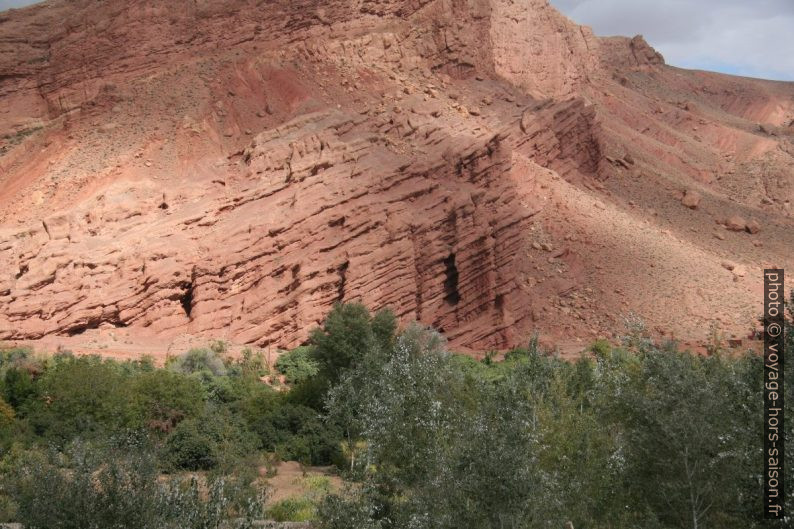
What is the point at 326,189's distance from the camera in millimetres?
35781

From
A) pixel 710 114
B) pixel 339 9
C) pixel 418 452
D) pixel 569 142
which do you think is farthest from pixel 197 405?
pixel 710 114

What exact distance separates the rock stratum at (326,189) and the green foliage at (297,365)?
1.31 metres

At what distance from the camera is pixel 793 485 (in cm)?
1115

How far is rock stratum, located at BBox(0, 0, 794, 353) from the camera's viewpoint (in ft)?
111

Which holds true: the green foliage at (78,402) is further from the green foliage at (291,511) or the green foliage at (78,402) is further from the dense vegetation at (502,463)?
the green foliage at (291,511)

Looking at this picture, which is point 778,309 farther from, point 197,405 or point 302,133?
point 302,133

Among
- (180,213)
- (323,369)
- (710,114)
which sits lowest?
(710,114)

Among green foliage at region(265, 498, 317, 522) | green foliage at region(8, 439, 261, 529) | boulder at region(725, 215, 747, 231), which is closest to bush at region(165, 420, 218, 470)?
green foliage at region(265, 498, 317, 522)

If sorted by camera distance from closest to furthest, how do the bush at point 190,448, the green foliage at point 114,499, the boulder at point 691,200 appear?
the green foliage at point 114,499
the bush at point 190,448
the boulder at point 691,200

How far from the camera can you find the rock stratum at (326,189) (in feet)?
111

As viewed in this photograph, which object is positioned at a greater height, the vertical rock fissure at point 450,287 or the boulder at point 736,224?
the vertical rock fissure at point 450,287

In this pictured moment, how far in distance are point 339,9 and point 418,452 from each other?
32675 millimetres

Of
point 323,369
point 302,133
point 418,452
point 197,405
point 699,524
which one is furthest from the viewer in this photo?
point 302,133

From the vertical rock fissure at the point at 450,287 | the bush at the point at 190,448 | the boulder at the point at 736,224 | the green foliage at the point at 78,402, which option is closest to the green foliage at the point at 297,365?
the green foliage at the point at 78,402
